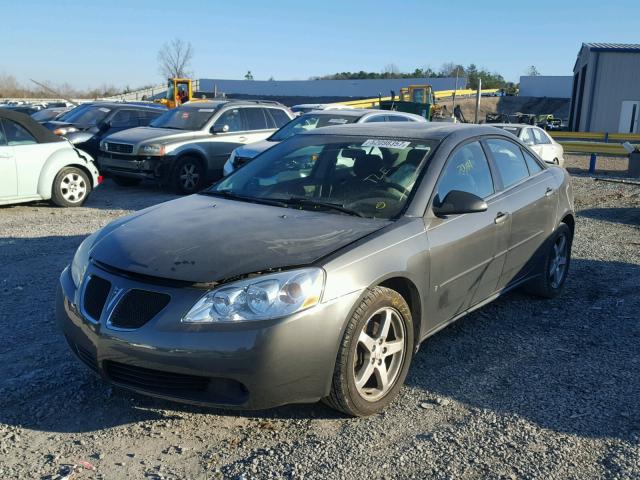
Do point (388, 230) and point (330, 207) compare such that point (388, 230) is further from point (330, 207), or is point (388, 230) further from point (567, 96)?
point (567, 96)

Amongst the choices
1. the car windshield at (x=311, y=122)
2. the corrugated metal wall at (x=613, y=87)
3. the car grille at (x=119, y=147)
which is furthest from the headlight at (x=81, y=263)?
the corrugated metal wall at (x=613, y=87)

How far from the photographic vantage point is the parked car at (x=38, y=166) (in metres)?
9.39

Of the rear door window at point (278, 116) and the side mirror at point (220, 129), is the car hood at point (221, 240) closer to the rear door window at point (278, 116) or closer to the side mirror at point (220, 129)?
the side mirror at point (220, 129)

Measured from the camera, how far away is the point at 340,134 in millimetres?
4922

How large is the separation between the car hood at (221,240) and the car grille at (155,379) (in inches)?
19.6

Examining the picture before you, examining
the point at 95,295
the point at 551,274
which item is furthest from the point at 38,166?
the point at 551,274

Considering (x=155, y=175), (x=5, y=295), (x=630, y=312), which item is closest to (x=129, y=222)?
(x=5, y=295)

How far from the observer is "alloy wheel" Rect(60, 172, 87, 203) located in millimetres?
10258

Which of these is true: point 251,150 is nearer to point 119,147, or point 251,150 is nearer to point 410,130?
point 119,147

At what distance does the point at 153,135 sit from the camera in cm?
1208

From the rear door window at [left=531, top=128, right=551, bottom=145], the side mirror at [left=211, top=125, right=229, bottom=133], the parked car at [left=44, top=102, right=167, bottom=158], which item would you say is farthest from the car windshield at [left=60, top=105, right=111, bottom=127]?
the rear door window at [left=531, top=128, right=551, bottom=145]

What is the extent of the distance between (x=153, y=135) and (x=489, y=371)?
9490mm

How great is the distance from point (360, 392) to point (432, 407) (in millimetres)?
520

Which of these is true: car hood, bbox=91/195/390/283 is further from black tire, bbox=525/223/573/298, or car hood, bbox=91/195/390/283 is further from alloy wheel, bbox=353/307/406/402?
black tire, bbox=525/223/573/298
